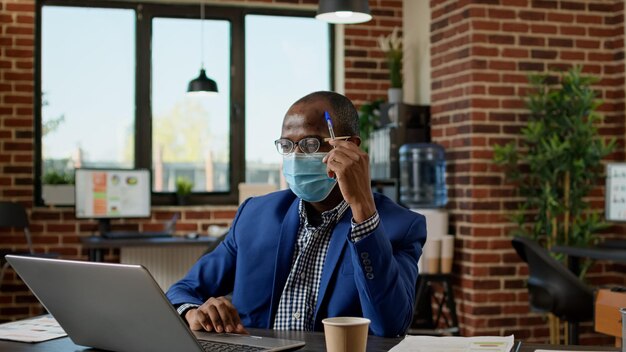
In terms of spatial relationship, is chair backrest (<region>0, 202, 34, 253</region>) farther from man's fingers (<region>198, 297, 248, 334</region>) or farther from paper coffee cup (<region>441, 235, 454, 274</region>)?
man's fingers (<region>198, 297, 248, 334</region>)

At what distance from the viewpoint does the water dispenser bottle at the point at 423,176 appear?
5059 millimetres

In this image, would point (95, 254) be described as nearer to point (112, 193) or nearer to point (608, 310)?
point (112, 193)

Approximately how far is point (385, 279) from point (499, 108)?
130 inches

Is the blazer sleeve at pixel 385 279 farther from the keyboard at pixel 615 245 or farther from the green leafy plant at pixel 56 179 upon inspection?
the green leafy plant at pixel 56 179

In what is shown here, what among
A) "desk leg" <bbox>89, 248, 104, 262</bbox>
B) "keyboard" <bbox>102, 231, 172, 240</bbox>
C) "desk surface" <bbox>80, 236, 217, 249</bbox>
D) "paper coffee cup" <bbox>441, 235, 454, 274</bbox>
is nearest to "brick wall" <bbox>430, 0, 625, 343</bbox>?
"paper coffee cup" <bbox>441, 235, 454, 274</bbox>

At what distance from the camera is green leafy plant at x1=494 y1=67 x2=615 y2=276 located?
4504mm

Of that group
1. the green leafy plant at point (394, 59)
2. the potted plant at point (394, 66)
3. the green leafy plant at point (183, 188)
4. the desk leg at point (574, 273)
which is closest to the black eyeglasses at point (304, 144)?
the desk leg at point (574, 273)

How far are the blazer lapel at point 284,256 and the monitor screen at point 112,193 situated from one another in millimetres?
3721

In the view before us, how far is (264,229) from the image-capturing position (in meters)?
1.95

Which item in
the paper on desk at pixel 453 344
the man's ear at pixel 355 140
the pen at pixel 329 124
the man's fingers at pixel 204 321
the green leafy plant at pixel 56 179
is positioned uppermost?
the pen at pixel 329 124

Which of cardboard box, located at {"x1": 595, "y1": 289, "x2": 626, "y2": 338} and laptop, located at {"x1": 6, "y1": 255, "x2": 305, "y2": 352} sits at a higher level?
laptop, located at {"x1": 6, "y1": 255, "x2": 305, "y2": 352}

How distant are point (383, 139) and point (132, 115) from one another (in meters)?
1.85

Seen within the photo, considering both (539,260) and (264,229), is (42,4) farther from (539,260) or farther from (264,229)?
(264,229)

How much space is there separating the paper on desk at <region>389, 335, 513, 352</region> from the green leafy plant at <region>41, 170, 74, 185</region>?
4459 millimetres
